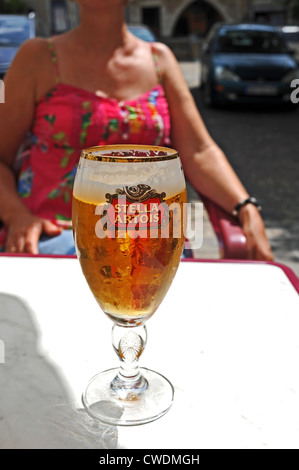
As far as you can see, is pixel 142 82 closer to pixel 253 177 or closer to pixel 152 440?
pixel 152 440

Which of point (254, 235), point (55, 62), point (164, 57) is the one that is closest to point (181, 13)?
point (164, 57)

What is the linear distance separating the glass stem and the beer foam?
200mm

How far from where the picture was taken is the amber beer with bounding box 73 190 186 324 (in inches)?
27.0

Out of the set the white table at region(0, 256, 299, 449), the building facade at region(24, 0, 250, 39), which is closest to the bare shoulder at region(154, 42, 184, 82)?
the white table at region(0, 256, 299, 449)

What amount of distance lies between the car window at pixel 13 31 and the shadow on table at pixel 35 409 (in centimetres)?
670

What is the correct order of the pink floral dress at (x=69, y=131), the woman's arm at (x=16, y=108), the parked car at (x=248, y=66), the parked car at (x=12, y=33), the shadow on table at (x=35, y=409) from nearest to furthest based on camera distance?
the shadow on table at (x=35, y=409) < the woman's arm at (x=16, y=108) < the pink floral dress at (x=69, y=131) < the parked car at (x=12, y=33) < the parked car at (x=248, y=66)

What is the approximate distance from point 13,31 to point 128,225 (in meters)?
7.45

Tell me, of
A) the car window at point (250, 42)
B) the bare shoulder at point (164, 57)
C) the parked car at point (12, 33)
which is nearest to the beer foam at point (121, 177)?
the bare shoulder at point (164, 57)

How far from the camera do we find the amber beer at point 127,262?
687 mm

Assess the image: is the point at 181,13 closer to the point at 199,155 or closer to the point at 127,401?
the point at 199,155

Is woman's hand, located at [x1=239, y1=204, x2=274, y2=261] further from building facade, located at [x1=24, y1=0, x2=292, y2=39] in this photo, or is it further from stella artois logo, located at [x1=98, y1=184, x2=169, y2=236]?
building facade, located at [x1=24, y1=0, x2=292, y2=39]

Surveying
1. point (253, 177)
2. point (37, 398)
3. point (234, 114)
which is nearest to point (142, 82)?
point (37, 398)

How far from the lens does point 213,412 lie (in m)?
0.72

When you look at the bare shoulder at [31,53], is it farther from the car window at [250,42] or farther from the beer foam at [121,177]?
the car window at [250,42]
